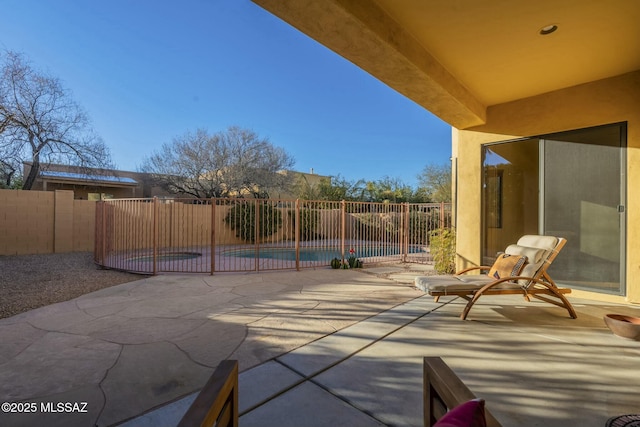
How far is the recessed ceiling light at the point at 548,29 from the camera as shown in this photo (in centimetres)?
282

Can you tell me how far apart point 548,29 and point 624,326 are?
3041 millimetres

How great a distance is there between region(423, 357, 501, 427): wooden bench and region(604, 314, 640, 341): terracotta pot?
2.87m

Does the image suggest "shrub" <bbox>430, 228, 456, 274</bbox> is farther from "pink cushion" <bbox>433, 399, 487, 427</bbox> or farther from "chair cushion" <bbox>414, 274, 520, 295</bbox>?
"pink cushion" <bbox>433, 399, 487, 427</bbox>

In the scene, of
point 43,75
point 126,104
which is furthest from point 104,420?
point 126,104

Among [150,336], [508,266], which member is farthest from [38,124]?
[508,266]

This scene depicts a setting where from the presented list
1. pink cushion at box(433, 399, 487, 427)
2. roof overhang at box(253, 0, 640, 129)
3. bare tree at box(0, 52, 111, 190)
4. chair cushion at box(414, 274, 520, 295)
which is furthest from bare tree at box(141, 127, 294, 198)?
pink cushion at box(433, 399, 487, 427)

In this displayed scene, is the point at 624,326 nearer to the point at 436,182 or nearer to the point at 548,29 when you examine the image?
the point at 548,29

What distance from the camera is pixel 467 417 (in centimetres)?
64

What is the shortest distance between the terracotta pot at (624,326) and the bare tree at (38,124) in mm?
14026

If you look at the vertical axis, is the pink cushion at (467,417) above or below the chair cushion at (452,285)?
above

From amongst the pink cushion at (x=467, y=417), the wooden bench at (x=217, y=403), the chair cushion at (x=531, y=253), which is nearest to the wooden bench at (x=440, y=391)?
the pink cushion at (x=467, y=417)

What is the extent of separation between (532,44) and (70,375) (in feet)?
17.4

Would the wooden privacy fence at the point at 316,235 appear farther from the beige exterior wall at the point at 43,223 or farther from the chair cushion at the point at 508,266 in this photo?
the chair cushion at the point at 508,266

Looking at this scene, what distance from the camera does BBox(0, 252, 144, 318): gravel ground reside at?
3984 millimetres
